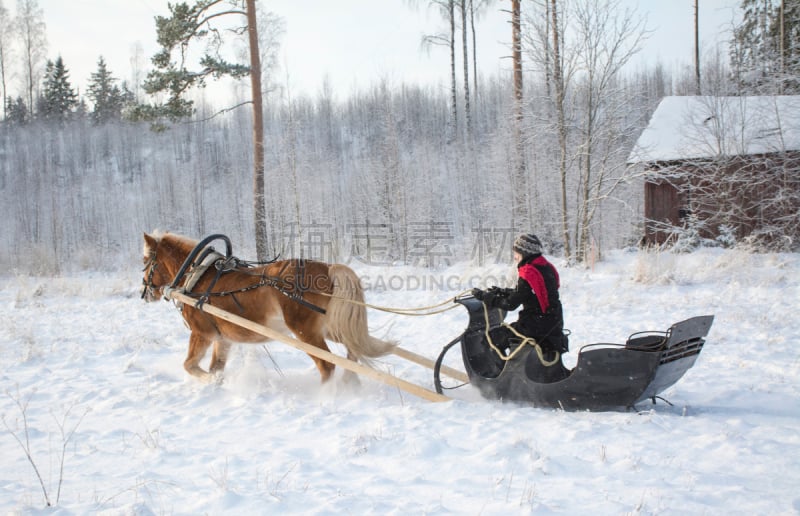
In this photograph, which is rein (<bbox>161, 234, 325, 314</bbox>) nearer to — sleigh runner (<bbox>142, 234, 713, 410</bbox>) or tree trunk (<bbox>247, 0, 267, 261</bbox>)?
sleigh runner (<bbox>142, 234, 713, 410</bbox>)

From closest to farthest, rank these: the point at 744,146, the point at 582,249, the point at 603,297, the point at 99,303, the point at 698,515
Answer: the point at 698,515 < the point at 603,297 < the point at 99,303 < the point at 582,249 < the point at 744,146

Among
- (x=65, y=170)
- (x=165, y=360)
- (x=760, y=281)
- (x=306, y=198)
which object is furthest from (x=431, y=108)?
(x=165, y=360)

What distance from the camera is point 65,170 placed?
39.6m

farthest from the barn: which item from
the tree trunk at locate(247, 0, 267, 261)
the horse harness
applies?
the horse harness

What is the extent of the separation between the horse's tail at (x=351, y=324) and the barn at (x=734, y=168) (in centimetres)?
1173

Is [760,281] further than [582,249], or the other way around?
[582,249]

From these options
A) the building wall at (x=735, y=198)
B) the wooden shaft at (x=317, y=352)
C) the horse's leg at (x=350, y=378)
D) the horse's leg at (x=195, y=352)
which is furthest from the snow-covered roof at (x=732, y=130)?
the horse's leg at (x=195, y=352)

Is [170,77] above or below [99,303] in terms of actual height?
above

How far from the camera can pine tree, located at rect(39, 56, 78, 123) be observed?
41.8 m

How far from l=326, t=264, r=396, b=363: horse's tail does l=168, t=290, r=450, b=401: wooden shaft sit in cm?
29

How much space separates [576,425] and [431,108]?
47957 mm

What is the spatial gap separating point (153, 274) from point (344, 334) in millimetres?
2657

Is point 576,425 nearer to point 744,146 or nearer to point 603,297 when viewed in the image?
point 603,297

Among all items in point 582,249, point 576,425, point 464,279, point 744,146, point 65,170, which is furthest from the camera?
point 65,170
